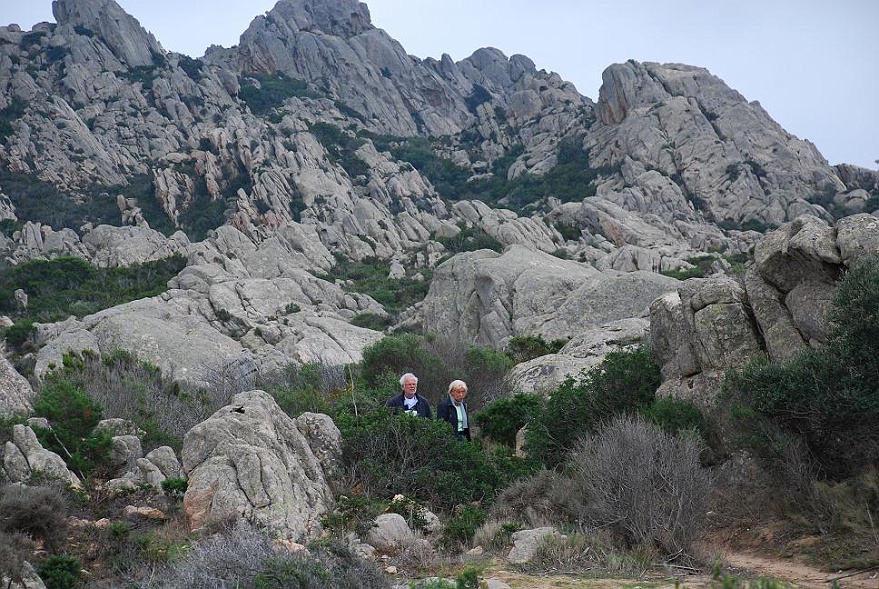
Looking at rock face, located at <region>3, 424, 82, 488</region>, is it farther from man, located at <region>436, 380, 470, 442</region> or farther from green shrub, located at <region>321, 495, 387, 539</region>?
man, located at <region>436, 380, 470, 442</region>

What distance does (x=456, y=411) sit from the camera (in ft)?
34.5

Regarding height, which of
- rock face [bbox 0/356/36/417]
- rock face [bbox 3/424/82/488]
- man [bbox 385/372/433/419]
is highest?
rock face [bbox 0/356/36/417]

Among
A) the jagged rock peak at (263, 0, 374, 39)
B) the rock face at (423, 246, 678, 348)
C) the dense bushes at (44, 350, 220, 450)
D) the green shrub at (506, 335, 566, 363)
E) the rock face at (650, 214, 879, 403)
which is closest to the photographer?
the rock face at (650, 214, 879, 403)

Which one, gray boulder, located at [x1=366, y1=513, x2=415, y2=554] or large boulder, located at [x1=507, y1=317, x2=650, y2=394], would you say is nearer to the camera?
gray boulder, located at [x1=366, y1=513, x2=415, y2=554]

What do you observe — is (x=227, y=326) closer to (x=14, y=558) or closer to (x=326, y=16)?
(x=14, y=558)

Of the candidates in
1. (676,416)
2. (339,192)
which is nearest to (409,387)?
(676,416)

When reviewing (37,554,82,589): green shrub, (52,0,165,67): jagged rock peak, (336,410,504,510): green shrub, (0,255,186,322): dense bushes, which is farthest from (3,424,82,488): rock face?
(52,0,165,67): jagged rock peak

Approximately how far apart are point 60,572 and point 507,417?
8.83 meters

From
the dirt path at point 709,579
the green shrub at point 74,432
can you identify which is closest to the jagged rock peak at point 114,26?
the green shrub at point 74,432

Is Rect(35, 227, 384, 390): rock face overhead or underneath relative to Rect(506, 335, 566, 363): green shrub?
overhead

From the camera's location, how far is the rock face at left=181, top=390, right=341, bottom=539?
24.6ft

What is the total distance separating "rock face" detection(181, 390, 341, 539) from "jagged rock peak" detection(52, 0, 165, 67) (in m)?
95.0

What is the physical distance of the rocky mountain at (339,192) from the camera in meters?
28.2

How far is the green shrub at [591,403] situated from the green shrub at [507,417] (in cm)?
151
